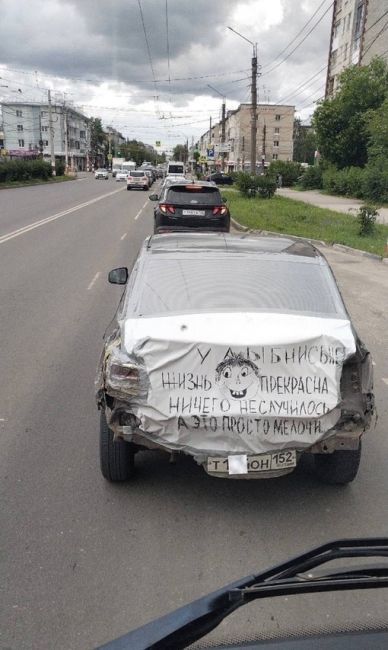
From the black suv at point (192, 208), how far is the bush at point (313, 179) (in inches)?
1365

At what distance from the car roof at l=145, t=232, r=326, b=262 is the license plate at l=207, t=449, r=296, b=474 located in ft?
5.90

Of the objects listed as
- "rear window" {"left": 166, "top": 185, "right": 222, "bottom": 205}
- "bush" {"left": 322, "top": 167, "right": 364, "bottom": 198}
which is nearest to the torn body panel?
"rear window" {"left": 166, "top": 185, "right": 222, "bottom": 205}

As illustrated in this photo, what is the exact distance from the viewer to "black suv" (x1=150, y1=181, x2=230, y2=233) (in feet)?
48.3

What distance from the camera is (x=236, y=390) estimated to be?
10.5 feet

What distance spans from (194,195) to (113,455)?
12.2 metres

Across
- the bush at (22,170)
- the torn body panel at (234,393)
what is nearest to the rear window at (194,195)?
the torn body panel at (234,393)

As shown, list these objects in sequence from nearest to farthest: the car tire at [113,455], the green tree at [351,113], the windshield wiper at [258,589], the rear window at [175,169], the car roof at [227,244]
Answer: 1. the windshield wiper at [258,589]
2. the car tire at [113,455]
3. the car roof at [227,244]
4. the green tree at [351,113]
5. the rear window at [175,169]

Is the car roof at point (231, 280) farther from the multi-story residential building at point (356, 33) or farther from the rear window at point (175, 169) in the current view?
the rear window at point (175, 169)

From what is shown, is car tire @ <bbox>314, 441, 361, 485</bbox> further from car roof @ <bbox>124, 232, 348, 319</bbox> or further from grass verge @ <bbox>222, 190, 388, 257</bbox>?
grass verge @ <bbox>222, 190, 388, 257</bbox>

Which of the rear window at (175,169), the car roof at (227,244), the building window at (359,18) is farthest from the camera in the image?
the rear window at (175,169)

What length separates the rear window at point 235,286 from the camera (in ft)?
12.0

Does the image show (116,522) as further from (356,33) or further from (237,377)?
(356,33)

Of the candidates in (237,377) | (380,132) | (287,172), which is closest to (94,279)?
(237,377)

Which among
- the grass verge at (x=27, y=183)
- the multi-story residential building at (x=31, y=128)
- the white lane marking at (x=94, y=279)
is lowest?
the white lane marking at (x=94, y=279)
